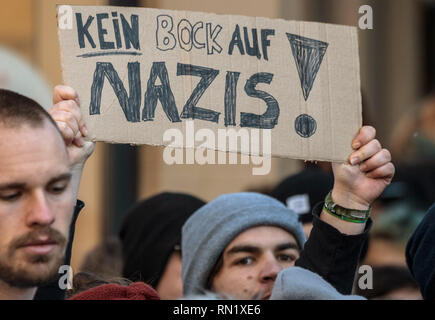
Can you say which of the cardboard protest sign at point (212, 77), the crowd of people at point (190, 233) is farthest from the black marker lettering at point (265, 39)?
the crowd of people at point (190, 233)

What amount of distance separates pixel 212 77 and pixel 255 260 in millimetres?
897

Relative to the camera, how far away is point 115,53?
3.46m

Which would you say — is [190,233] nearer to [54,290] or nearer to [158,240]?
[158,240]

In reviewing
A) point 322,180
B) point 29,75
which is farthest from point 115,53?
point 29,75

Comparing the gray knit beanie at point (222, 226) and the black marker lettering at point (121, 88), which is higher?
the black marker lettering at point (121, 88)

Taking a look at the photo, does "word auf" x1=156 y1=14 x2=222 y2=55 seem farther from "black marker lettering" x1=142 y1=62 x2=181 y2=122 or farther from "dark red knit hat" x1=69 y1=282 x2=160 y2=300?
"dark red knit hat" x1=69 y1=282 x2=160 y2=300

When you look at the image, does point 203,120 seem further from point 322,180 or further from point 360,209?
point 322,180

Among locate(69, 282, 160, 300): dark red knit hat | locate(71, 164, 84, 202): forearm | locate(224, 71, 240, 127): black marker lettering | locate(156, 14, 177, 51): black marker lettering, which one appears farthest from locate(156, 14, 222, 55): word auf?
locate(69, 282, 160, 300): dark red knit hat

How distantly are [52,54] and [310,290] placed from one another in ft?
16.9

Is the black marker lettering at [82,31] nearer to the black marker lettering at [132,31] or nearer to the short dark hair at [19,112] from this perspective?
the black marker lettering at [132,31]

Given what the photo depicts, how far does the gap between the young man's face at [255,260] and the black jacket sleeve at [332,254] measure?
554 mm

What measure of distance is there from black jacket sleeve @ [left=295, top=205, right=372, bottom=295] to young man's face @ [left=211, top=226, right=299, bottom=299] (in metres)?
0.55

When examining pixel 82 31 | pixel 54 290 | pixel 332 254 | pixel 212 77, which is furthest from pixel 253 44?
pixel 54 290

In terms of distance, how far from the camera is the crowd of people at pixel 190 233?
2883 mm
